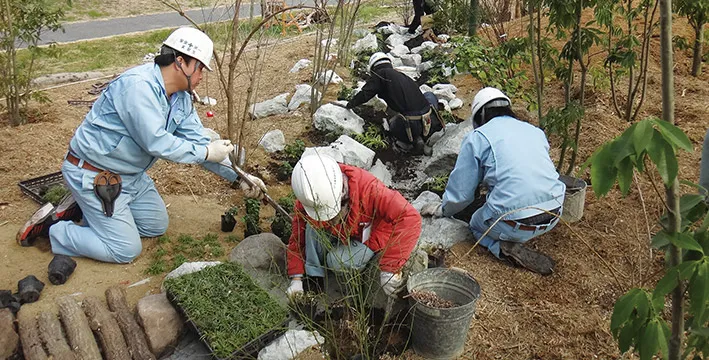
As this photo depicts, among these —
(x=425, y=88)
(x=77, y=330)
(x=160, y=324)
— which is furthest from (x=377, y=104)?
(x=77, y=330)

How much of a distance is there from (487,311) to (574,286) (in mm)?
668

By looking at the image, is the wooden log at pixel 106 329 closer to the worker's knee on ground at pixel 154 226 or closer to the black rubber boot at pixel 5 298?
the black rubber boot at pixel 5 298

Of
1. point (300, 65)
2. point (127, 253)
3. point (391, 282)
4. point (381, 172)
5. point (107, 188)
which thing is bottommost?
point (381, 172)

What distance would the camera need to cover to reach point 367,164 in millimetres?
5453

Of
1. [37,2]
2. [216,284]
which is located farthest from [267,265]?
[37,2]

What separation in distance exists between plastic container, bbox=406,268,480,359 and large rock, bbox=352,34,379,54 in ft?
20.9

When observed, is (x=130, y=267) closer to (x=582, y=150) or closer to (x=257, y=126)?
(x=257, y=126)

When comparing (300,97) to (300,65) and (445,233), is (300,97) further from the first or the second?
(445,233)

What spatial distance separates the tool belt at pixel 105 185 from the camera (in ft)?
12.5

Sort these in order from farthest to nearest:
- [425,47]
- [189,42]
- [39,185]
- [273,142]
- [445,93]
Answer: [425,47] → [445,93] → [273,142] → [39,185] → [189,42]

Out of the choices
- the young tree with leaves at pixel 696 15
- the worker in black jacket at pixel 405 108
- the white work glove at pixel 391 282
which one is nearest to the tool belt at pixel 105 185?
the white work glove at pixel 391 282

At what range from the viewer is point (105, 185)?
3.82 m

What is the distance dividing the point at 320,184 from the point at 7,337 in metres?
1.89

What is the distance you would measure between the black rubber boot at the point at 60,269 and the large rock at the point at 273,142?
2.43m
